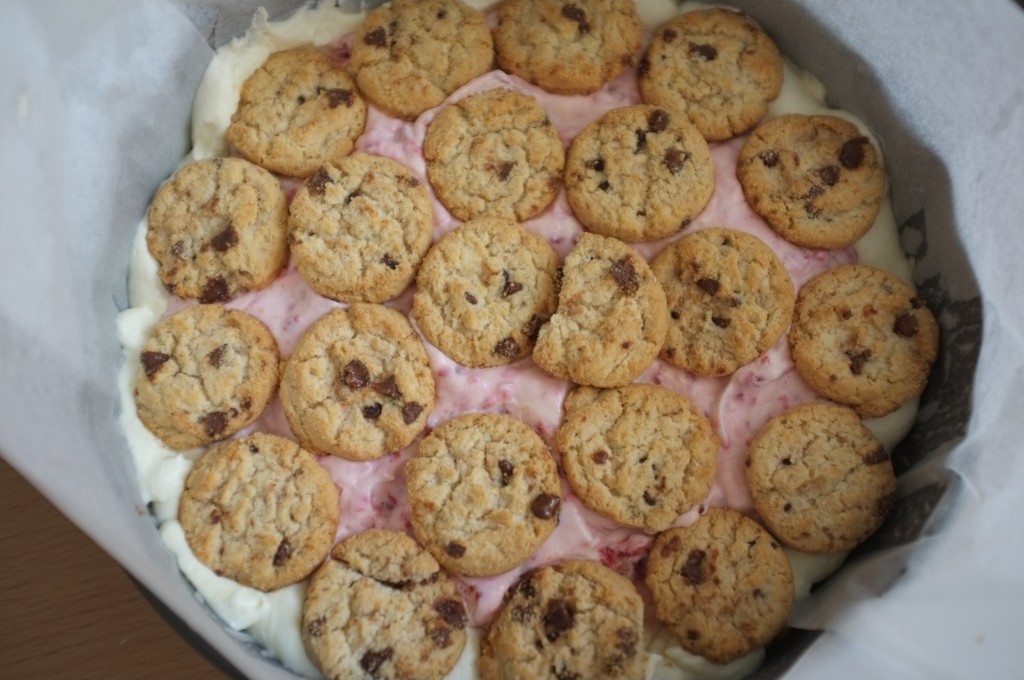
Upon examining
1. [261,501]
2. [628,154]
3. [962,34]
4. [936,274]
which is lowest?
[261,501]

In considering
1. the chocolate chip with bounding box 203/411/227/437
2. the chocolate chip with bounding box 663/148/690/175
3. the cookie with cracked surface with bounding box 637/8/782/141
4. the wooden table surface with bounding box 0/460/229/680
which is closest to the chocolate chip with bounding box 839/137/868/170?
the cookie with cracked surface with bounding box 637/8/782/141

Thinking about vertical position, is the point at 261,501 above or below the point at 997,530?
below

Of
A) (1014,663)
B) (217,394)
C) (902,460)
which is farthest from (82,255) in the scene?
(1014,663)

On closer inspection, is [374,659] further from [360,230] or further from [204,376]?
[360,230]

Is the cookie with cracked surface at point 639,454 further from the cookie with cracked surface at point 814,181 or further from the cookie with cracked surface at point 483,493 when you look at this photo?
the cookie with cracked surface at point 814,181

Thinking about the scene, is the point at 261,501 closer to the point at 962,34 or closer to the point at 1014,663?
the point at 1014,663

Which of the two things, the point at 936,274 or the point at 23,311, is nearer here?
the point at 23,311

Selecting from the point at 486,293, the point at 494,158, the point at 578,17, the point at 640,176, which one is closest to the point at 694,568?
the point at 486,293
